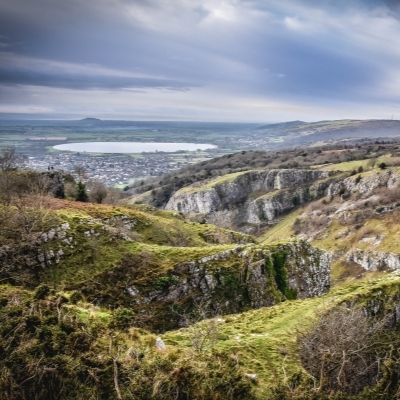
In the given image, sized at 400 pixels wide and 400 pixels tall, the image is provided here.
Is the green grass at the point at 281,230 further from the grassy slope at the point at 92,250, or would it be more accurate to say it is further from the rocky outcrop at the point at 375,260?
the grassy slope at the point at 92,250

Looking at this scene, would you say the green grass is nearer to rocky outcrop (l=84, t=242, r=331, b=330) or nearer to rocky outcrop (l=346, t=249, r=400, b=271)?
rocky outcrop (l=346, t=249, r=400, b=271)

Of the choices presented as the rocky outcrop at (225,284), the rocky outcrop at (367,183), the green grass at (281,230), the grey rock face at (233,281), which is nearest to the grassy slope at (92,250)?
the rocky outcrop at (225,284)

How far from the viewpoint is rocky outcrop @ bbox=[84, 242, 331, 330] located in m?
27.1

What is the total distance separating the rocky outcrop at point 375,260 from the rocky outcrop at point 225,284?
65.0 metres

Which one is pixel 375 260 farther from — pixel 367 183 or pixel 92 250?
pixel 92 250

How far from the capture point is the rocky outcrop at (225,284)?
27088 mm

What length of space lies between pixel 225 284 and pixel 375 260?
7843 centimetres

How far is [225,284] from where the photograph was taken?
30219mm

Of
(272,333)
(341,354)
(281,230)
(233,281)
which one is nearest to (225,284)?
(233,281)

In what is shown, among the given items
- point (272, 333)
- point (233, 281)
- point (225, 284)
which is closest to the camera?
point (272, 333)

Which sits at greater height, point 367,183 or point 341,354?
point 341,354

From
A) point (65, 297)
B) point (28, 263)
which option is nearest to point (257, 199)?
point (28, 263)

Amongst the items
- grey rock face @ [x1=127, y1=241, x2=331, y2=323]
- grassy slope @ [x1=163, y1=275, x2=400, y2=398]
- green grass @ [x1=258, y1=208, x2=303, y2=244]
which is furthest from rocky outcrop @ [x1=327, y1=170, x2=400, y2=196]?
grassy slope @ [x1=163, y1=275, x2=400, y2=398]

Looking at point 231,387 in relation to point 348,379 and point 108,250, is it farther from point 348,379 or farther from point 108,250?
point 108,250
